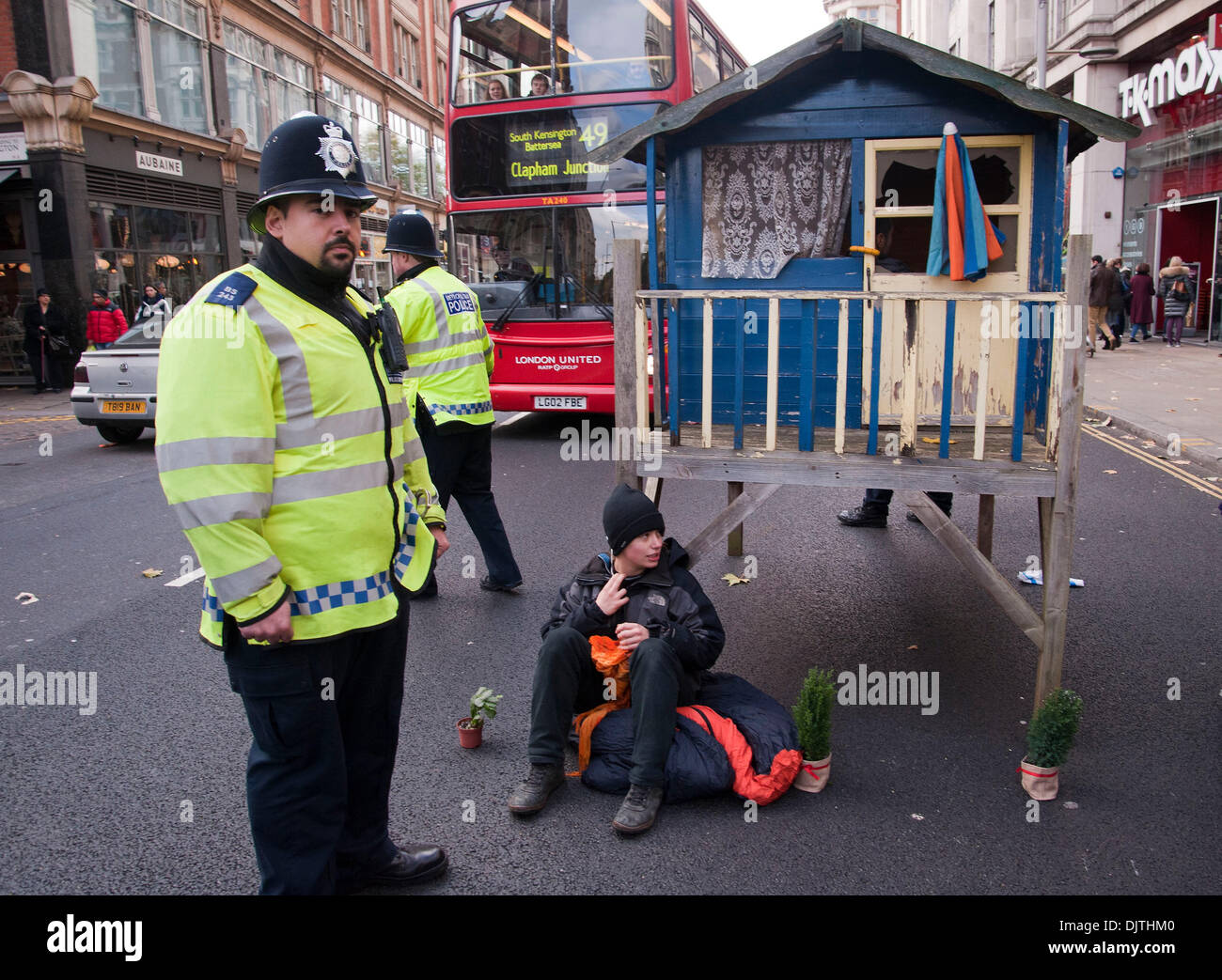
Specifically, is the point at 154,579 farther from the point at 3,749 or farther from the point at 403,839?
the point at 403,839

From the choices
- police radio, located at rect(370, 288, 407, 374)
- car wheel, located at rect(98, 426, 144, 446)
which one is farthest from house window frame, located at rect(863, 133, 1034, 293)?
car wheel, located at rect(98, 426, 144, 446)

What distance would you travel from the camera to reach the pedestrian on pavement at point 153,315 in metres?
12.7

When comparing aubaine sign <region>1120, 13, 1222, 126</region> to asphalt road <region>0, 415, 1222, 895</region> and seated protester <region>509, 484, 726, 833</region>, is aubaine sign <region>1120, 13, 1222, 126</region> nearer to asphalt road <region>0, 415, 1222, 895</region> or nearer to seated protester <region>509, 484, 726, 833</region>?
asphalt road <region>0, 415, 1222, 895</region>

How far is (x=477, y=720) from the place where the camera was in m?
3.99

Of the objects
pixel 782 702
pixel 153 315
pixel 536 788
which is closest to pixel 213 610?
pixel 536 788

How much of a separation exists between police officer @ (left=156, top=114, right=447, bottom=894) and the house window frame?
11.1ft

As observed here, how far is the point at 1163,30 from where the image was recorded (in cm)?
2064

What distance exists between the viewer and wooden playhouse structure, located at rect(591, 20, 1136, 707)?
3971 millimetres

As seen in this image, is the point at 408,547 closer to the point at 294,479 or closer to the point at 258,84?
Answer: the point at 294,479

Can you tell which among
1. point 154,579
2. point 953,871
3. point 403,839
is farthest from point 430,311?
point 953,871

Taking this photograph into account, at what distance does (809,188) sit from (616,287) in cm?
190

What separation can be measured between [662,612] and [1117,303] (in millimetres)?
19942

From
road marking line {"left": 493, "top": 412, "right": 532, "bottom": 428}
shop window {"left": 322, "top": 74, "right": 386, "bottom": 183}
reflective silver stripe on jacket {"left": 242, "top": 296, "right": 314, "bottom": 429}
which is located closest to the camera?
reflective silver stripe on jacket {"left": 242, "top": 296, "right": 314, "bottom": 429}

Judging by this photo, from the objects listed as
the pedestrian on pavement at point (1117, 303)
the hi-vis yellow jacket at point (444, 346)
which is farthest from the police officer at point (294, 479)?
the pedestrian on pavement at point (1117, 303)
